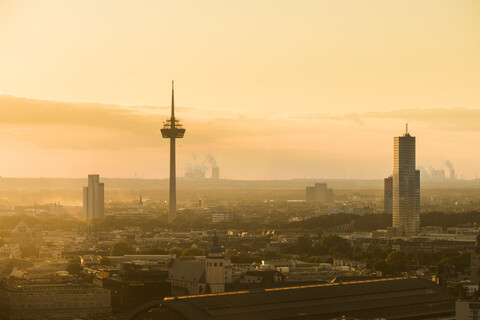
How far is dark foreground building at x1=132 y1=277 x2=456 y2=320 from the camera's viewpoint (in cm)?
5906

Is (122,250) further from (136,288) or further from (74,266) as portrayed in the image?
(136,288)

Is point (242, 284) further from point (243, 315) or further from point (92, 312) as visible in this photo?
point (243, 315)

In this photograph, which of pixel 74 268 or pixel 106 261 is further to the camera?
pixel 106 261

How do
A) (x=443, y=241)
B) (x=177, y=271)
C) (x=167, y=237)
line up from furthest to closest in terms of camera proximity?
(x=167, y=237)
(x=443, y=241)
(x=177, y=271)

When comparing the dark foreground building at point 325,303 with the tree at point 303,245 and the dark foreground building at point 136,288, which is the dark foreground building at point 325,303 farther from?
the tree at point 303,245

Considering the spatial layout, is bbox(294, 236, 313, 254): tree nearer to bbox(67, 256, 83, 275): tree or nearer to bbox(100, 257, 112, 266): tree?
bbox(100, 257, 112, 266): tree

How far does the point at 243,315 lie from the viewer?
6072 cm

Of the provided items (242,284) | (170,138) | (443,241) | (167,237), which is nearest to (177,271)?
(242,284)

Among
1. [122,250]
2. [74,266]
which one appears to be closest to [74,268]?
[74,266]

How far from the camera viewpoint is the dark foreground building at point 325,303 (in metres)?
59.1

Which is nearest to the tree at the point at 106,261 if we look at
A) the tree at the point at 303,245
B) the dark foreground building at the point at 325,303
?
Result: the tree at the point at 303,245

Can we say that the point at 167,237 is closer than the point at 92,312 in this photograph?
No

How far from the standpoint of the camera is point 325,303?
66.6m

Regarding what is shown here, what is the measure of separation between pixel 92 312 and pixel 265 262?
35015 millimetres
